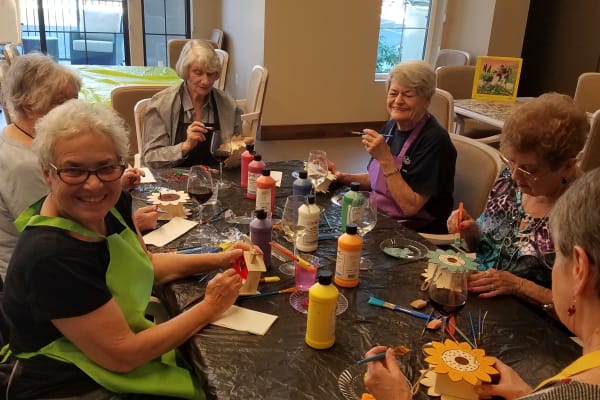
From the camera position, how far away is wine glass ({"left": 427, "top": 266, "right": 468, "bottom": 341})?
1.30 meters

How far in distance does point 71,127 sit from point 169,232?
69 centimetres

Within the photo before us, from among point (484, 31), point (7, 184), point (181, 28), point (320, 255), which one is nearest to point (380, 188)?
point (320, 255)

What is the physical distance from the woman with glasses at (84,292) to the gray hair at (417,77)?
4.42ft

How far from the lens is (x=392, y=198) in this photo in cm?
235

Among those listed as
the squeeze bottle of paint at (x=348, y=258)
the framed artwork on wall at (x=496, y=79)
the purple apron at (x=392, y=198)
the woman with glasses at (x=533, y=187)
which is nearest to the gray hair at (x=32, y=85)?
the squeeze bottle of paint at (x=348, y=258)

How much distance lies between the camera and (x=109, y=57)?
696cm

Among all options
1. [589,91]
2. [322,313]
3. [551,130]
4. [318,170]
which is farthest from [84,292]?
[589,91]

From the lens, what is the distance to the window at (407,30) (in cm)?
639

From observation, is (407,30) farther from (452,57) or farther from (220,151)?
(220,151)

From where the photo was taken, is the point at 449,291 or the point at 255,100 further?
the point at 255,100

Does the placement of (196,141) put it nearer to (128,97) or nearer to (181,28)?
(128,97)

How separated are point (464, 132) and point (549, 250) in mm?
3081

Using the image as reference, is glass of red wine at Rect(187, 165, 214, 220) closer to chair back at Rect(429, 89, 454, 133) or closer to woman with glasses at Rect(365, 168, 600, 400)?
woman with glasses at Rect(365, 168, 600, 400)

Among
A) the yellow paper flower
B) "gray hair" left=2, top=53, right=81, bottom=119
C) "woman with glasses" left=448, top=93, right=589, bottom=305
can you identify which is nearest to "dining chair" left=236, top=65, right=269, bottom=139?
"gray hair" left=2, top=53, right=81, bottom=119
